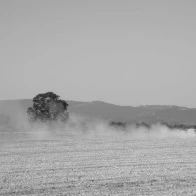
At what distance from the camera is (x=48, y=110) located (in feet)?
198

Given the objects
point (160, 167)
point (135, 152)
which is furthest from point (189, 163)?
point (135, 152)

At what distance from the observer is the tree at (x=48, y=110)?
59812 mm

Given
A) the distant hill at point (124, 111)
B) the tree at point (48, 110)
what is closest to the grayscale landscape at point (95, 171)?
the tree at point (48, 110)

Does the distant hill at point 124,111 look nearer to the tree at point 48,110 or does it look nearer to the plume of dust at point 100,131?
the tree at point 48,110

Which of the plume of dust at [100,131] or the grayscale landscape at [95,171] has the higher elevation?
the plume of dust at [100,131]

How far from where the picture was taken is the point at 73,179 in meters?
15.8

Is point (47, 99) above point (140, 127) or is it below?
above

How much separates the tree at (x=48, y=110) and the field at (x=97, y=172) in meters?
33.3

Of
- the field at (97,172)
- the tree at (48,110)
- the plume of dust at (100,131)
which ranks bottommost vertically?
the field at (97,172)

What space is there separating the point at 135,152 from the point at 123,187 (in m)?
11.7

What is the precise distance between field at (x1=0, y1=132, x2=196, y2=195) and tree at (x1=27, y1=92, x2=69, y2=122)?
33256mm

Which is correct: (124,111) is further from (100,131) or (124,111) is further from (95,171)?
(95,171)

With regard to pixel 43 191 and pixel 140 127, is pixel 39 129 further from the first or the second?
pixel 43 191

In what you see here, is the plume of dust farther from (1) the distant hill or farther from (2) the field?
(1) the distant hill
